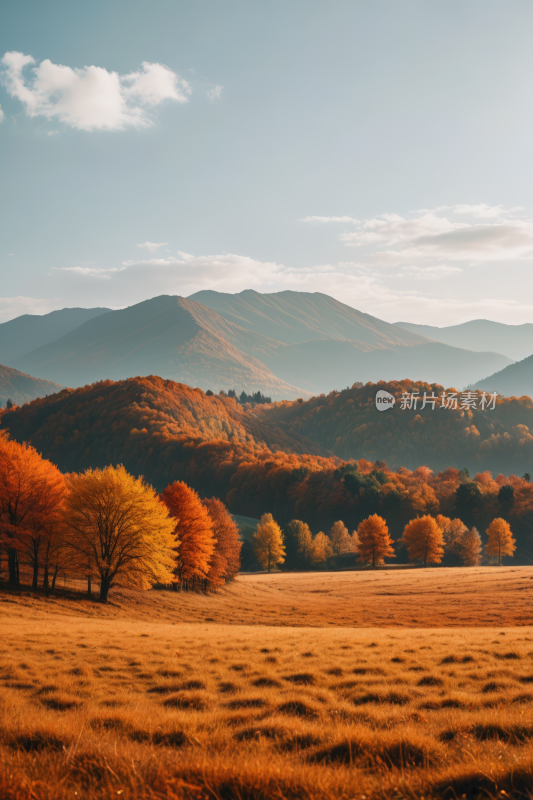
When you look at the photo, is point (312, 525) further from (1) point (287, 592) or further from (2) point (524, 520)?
(1) point (287, 592)

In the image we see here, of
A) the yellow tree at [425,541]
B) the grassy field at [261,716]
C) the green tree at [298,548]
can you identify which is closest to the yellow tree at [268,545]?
the green tree at [298,548]

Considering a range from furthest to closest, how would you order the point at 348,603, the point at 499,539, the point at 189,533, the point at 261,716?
the point at 499,539
the point at 348,603
the point at 189,533
the point at 261,716

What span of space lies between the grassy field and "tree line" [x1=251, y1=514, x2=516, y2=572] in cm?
8268

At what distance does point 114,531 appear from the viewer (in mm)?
41688

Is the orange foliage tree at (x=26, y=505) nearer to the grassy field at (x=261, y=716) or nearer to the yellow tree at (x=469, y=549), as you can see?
the grassy field at (x=261, y=716)

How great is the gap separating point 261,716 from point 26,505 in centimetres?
4029

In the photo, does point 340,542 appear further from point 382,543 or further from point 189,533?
point 189,533

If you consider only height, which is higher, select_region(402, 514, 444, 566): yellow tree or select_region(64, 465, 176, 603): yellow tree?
select_region(64, 465, 176, 603): yellow tree

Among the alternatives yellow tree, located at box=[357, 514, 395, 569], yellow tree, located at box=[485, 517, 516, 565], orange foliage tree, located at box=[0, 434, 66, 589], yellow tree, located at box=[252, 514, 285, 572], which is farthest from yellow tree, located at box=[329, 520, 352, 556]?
orange foliage tree, located at box=[0, 434, 66, 589]

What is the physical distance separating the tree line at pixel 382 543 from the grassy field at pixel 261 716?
271 feet

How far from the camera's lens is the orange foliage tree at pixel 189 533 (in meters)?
53.0

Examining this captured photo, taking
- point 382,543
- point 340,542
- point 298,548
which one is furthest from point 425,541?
point 298,548

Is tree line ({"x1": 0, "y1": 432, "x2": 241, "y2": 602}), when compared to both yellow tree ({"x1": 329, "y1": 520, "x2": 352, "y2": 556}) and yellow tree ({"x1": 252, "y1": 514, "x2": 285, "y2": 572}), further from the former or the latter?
yellow tree ({"x1": 329, "y1": 520, "x2": 352, "y2": 556})

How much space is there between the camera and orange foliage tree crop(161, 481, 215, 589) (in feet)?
174
